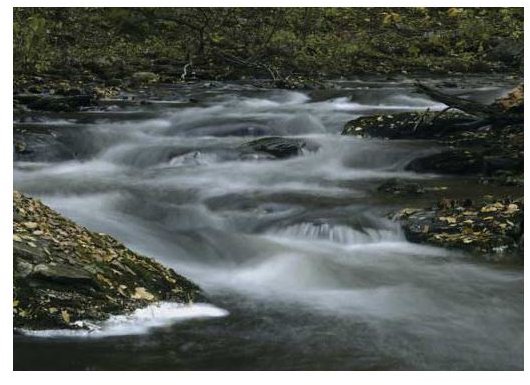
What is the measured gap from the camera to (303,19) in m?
5.46

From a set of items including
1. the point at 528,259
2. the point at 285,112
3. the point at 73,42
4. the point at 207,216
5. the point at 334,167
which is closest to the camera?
the point at 528,259

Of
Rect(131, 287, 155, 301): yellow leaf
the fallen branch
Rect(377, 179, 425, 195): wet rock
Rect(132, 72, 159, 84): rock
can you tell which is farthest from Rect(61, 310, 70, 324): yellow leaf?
Rect(132, 72, 159, 84): rock

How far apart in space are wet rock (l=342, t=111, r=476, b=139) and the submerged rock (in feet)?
12.2

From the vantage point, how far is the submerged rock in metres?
2.94

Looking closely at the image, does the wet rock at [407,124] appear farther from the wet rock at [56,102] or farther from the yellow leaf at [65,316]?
the yellow leaf at [65,316]

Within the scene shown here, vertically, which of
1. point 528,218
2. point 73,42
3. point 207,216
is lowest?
Result: point 207,216

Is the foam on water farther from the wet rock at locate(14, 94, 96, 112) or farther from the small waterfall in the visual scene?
the wet rock at locate(14, 94, 96, 112)

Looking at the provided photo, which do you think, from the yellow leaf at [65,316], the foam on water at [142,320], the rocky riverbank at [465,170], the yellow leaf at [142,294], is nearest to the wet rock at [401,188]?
the rocky riverbank at [465,170]

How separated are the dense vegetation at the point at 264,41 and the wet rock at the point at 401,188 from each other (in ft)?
4.56

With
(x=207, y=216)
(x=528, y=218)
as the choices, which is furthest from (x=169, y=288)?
(x=528, y=218)

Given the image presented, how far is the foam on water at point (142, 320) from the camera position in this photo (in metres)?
2.86
